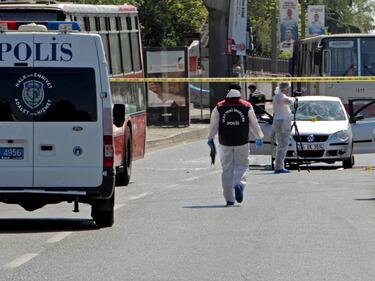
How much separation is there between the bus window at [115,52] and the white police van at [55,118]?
27.6 ft

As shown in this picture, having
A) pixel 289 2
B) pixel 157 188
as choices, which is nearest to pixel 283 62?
pixel 289 2

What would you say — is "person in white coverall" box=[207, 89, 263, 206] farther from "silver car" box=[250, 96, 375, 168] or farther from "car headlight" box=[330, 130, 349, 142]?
"car headlight" box=[330, 130, 349, 142]

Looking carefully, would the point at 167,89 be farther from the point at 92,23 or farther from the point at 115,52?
the point at 92,23

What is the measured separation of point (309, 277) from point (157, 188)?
11079 mm

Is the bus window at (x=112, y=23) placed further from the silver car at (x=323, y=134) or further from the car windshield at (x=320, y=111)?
the car windshield at (x=320, y=111)

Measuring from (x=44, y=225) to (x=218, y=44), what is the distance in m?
33.5

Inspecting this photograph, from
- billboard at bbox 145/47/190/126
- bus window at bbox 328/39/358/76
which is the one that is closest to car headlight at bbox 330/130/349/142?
bus window at bbox 328/39/358/76

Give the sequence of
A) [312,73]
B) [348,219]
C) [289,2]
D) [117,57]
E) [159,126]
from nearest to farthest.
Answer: [348,219] → [117,57] → [312,73] → [159,126] → [289,2]

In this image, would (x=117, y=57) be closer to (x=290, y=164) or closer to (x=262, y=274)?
(x=290, y=164)

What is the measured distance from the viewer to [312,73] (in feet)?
129

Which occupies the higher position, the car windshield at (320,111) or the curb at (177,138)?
the car windshield at (320,111)

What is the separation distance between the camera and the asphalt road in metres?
11.1

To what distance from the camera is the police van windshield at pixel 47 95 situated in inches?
563

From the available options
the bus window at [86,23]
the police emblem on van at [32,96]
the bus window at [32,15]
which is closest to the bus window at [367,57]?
the bus window at [86,23]
